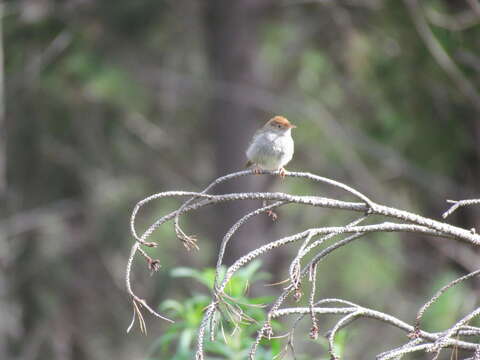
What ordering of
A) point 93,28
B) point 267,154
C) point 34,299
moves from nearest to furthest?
point 267,154 → point 34,299 → point 93,28

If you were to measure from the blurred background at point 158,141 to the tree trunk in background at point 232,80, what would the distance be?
0.05 feet

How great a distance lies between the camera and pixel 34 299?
282 inches

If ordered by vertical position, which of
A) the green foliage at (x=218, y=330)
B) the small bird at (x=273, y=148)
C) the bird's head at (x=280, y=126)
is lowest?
the green foliage at (x=218, y=330)

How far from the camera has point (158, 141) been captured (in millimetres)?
8766

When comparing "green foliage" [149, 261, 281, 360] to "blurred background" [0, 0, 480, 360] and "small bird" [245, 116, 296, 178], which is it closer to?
"small bird" [245, 116, 296, 178]

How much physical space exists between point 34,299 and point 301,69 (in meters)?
4.21

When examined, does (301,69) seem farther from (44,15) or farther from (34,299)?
(34,299)

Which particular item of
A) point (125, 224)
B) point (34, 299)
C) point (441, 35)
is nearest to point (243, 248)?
point (125, 224)

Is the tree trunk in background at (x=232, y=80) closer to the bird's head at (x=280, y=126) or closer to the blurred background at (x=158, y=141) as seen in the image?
the blurred background at (x=158, y=141)

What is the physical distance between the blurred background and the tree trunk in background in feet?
0.05

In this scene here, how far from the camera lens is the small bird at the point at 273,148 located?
421 centimetres

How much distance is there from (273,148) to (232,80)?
3772mm

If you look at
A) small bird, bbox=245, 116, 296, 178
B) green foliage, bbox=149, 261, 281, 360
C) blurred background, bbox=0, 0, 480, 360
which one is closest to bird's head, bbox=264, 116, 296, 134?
small bird, bbox=245, 116, 296, 178

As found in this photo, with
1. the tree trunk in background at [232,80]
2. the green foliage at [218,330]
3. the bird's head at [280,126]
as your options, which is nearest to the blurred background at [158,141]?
the tree trunk in background at [232,80]
